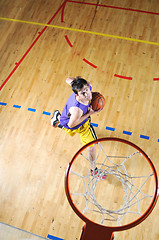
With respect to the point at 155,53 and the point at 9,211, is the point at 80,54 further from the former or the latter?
the point at 9,211

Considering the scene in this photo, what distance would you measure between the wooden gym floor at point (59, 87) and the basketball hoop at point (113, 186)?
6.9 inches

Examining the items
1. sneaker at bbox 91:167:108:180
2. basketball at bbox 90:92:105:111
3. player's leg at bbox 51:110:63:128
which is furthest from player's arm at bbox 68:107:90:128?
sneaker at bbox 91:167:108:180

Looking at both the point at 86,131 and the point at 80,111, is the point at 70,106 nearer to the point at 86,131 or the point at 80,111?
the point at 80,111

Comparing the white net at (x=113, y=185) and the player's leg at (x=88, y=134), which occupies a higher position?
the player's leg at (x=88, y=134)

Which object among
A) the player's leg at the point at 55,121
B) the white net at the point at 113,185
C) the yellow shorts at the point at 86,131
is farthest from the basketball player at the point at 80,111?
the player's leg at the point at 55,121

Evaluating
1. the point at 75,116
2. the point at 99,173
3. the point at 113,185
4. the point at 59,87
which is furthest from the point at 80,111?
the point at 59,87

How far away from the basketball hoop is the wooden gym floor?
175 millimetres

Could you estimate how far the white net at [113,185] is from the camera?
3.15 m

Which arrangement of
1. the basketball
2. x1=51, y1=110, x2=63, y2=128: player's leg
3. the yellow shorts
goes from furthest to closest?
x1=51, y1=110, x2=63, y2=128: player's leg, the yellow shorts, the basketball

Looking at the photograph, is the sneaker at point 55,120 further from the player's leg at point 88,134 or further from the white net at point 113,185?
the white net at point 113,185

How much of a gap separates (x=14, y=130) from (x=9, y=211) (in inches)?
54.2

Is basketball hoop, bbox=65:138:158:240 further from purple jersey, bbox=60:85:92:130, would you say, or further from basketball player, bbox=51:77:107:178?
purple jersey, bbox=60:85:92:130

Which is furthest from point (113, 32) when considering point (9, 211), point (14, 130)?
point (9, 211)

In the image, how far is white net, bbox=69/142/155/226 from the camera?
3.15 m
